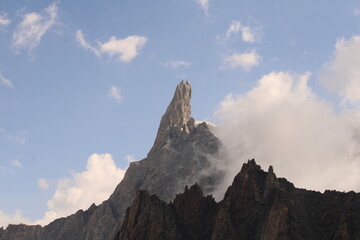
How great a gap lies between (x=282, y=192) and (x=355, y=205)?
887 inches

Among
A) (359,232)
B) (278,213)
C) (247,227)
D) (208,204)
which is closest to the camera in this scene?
(359,232)

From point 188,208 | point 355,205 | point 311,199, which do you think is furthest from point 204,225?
point 355,205

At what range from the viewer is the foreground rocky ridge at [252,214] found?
13525cm

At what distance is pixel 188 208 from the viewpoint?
543 feet

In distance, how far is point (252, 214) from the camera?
151000 mm

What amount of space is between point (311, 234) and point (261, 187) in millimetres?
26962

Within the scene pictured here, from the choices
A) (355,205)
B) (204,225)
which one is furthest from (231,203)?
(355,205)

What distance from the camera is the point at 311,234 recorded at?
451 ft

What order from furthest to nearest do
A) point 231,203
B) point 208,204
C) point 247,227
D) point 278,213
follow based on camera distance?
point 208,204 < point 231,203 < point 247,227 < point 278,213

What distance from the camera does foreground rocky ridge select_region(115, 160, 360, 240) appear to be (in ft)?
444

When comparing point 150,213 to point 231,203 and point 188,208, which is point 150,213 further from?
point 231,203

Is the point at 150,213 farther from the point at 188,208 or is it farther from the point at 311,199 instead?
the point at 311,199

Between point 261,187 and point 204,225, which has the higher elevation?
point 261,187

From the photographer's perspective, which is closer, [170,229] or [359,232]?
[359,232]
